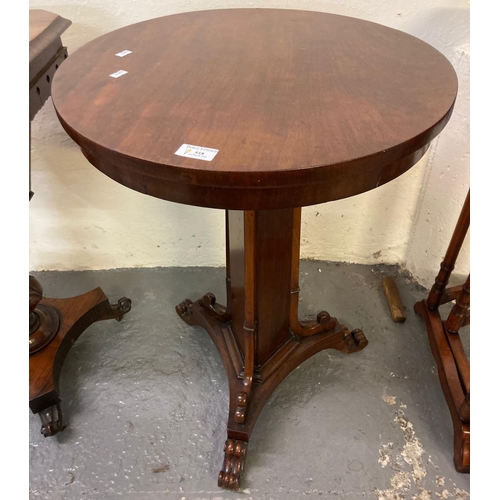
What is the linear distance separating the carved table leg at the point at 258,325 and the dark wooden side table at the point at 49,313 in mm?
376

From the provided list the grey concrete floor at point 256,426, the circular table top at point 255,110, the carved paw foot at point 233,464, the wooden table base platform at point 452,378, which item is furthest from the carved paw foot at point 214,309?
the circular table top at point 255,110

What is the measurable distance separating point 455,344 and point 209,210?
1.02 m

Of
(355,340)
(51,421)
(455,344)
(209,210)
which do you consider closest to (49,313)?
(51,421)

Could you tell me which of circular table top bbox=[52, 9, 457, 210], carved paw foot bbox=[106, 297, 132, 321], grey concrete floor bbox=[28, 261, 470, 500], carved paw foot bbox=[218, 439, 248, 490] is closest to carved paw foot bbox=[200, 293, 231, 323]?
grey concrete floor bbox=[28, 261, 470, 500]

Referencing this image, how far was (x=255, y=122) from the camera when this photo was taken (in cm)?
75

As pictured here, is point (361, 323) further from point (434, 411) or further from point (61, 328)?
point (61, 328)

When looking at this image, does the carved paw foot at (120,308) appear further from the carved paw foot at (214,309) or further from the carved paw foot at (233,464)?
the carved paw foot at (233,464)

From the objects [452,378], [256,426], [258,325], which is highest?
[258,325]

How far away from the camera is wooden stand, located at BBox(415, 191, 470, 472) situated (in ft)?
4.09

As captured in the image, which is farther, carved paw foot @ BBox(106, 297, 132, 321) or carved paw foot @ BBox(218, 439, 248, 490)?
carved paw foot @ BBox(106, 297, 132, 321)

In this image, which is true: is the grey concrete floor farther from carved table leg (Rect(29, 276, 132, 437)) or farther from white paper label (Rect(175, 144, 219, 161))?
white paper label (Rect(175, 144, 219, 161))

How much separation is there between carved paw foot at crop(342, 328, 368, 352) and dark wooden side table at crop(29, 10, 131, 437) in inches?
32.9

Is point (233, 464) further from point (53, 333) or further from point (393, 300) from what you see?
point (393, 300)

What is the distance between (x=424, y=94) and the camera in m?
0.84
